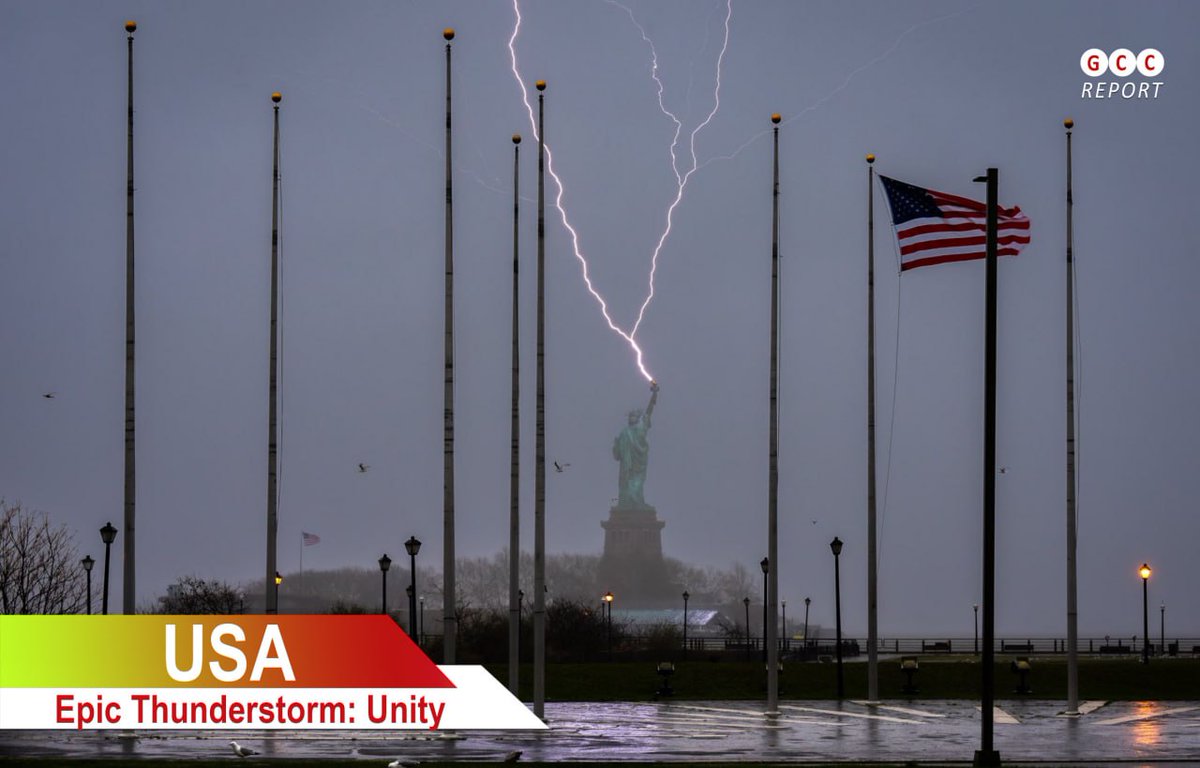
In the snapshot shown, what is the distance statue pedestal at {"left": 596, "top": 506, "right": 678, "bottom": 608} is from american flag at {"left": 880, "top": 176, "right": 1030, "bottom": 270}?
120m

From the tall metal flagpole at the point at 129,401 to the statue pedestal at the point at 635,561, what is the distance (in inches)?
4852

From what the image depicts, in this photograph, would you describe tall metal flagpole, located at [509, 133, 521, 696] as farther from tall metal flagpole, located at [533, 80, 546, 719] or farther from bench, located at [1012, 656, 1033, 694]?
bench, located at [1012, 656, 1033, 694]

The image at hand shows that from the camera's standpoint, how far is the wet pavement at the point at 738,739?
3309cm

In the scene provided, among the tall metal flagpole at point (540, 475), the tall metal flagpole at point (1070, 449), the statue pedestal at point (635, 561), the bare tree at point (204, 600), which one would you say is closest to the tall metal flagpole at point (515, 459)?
the tall metal flagpole at point (540, 475)

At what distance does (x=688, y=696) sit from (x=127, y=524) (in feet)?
73.4

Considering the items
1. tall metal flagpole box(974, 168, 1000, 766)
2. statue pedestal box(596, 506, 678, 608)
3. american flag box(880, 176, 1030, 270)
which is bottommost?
statue pedestal box(596, 506, 678, 608)

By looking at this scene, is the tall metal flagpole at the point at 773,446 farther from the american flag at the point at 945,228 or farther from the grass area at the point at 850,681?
the grass area at the point at 850,681

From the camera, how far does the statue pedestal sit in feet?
541

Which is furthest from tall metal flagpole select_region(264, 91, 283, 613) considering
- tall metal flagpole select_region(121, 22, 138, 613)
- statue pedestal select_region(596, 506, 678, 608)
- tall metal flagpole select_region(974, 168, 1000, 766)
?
statue pedestal select_region(596, 506, 678, 608)

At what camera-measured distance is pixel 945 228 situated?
142ft

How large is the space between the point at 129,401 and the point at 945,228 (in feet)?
63.7

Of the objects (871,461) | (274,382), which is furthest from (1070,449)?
(274,382)

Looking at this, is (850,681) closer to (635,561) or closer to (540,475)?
(540,475)

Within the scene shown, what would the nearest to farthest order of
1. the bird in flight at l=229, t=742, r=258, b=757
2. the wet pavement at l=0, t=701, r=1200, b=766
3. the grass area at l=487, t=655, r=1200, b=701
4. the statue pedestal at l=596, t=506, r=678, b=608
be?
1. the bird in flight at l=229, t=742, r=258, b=757
2. the wet pavement at l=0, t=701, r=1200, b=766
3. the grass area at l=487, t=655, r=1200, b=701
4. the statue pedestal at l=596, t=506, r=678, b=608
